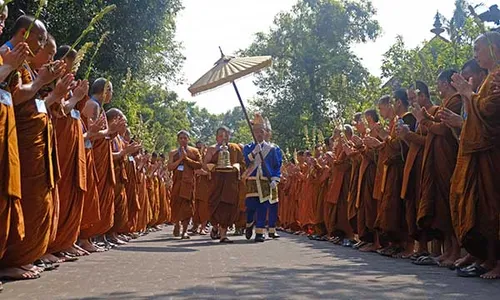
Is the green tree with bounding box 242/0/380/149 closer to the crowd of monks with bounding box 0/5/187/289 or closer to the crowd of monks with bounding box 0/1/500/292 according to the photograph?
the crowd of monks with bounding box 0/1/500/292

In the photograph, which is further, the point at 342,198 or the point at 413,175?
the point at 342,198

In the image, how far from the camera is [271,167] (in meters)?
12.4

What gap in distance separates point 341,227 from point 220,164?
8.89 ft

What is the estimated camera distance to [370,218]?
9.21 meters

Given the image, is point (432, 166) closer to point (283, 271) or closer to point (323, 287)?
point (283, 271)

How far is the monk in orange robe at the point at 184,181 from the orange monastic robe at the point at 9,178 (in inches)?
329

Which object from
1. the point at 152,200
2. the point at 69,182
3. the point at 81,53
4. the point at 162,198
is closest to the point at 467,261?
the point at 69,182

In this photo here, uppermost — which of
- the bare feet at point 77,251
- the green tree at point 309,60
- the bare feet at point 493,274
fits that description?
the green tree at point 309,60

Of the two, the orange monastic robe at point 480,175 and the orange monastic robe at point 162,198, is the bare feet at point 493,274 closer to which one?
the orange monastic robe at point 480,175

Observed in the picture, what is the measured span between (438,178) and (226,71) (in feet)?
16.3

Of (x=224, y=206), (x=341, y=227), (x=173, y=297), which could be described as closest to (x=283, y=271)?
(x=173, y=297)

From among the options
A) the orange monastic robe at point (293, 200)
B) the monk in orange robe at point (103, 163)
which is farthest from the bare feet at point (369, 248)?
the orange monastic robe at point (293, 200)

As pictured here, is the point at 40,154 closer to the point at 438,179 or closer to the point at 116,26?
the point at 438,179

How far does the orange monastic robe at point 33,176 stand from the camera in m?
5.39
